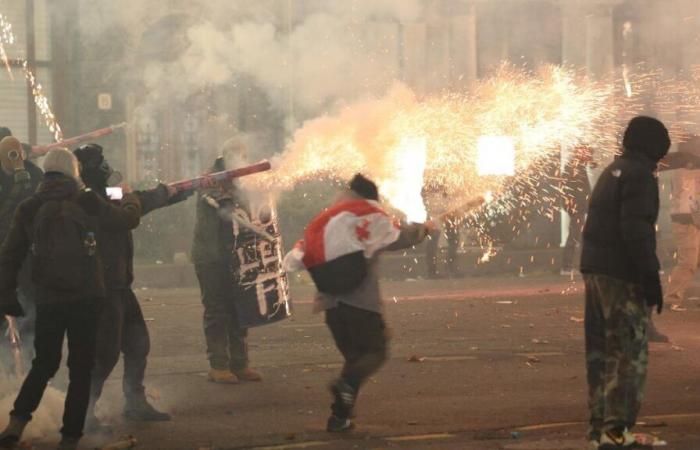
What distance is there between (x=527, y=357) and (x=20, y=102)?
40.0 feet

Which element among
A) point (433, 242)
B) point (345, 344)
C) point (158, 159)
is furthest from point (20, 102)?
point (345, 344)

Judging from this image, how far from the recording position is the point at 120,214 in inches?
290

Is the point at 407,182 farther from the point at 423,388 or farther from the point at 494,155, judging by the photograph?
the point at 494,155

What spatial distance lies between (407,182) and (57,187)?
3.30 metres

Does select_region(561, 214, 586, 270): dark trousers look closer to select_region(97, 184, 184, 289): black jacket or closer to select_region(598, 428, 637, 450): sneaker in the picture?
select_region(97, 184, 184, 289): black jacket

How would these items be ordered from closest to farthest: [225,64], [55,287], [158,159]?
[55,287] → [225,64] → [158,159]

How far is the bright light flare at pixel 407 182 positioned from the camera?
30.1 feet

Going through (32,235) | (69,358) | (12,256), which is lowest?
(69,358)

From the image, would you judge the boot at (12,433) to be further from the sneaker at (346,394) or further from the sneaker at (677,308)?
the sneaker at (677,308)

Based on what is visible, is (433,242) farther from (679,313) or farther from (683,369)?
(683,369)

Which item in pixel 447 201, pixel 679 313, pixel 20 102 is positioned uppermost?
pixel 20 102

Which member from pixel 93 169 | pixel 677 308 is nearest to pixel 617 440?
pixel 93 169

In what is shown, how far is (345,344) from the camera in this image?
7.62 m

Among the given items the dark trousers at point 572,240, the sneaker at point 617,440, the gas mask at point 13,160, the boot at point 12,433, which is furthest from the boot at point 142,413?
the dark trousers at point 572,240
